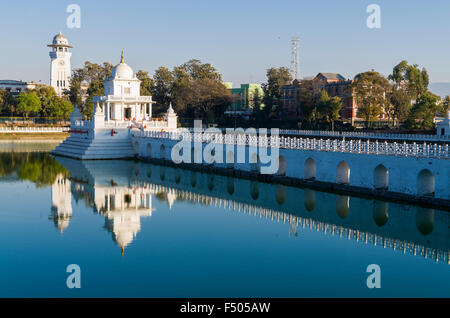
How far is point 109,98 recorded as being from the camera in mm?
43906

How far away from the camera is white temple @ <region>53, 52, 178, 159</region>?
4053cm

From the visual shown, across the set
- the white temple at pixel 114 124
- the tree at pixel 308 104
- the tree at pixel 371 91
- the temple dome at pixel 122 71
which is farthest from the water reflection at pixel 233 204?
the tree at pixel 308 104

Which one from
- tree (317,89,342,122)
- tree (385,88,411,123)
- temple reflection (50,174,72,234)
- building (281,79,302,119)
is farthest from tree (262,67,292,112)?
temple reflection (50,174,72,234)

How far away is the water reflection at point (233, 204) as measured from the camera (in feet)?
58.4

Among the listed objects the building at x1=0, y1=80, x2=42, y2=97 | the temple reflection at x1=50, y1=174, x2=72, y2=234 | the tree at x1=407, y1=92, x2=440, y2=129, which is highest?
the building at x1=0, y1=80, x2=42, y2=97

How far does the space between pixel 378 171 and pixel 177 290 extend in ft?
46.3

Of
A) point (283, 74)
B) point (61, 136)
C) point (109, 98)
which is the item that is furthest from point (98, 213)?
point (283, 74)

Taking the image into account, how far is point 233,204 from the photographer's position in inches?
905

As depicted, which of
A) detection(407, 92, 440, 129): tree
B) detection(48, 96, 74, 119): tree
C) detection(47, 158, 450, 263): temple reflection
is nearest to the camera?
detection(47, 158, 450, 263): temple reflection

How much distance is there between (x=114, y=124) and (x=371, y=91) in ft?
96.0

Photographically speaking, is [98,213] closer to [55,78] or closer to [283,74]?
[283,74]

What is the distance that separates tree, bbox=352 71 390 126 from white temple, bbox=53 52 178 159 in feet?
74.3

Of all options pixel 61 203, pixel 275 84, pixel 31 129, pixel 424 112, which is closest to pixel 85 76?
pixel 31 129

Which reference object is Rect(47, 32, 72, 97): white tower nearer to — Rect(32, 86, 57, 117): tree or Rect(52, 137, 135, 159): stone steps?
Rect(32, 86, 57, 117): tree
